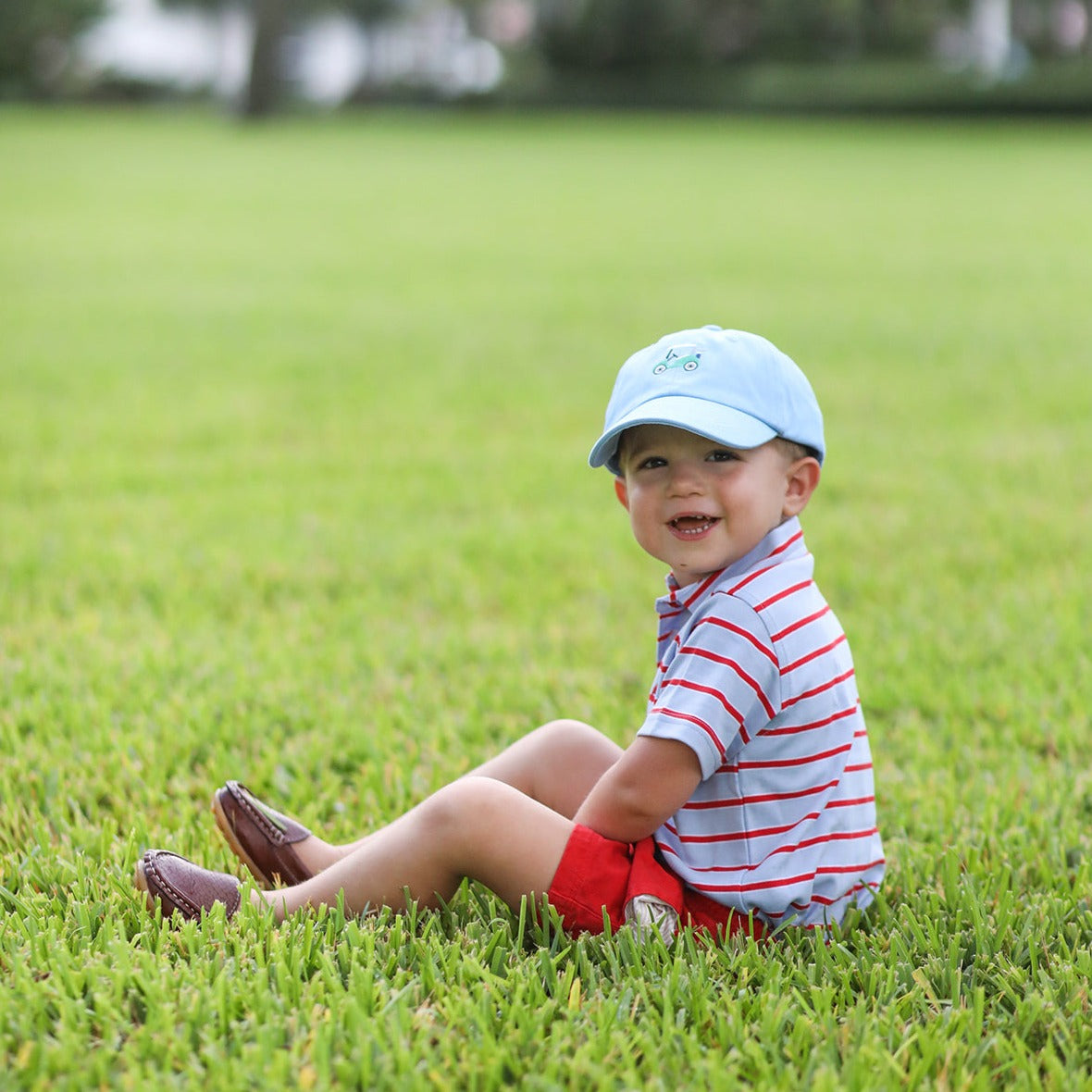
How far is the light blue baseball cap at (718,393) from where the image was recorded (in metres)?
2.09

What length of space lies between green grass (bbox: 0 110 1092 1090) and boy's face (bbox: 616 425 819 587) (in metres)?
0.62

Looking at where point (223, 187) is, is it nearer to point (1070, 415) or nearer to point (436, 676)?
point (1070, 415)

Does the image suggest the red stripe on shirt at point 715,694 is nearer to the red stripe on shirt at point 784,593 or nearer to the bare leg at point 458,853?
the red stripe on shirt at point 784,593

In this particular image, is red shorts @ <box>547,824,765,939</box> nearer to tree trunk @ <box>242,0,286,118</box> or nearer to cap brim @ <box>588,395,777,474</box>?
cap brim @ <box>588,395,777,474</box>

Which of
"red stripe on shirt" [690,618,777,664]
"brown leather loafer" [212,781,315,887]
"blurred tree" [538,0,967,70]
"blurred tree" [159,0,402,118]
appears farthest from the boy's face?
"blurred tree" [538,0,967,70]

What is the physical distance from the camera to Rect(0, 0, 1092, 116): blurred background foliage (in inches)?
1448

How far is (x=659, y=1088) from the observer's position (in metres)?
1.80

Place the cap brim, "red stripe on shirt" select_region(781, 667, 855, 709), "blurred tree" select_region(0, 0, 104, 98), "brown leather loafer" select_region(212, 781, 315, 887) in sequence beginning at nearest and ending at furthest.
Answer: the cap brim < "red stripe on shirt" select_region(781, 667, 855, 709) < "brown leather loafer" select_region(212, 781, 315, 887) < "blurred tree" select_region(0, 0, 104, 98)

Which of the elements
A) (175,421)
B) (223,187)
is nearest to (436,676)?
(175,421)

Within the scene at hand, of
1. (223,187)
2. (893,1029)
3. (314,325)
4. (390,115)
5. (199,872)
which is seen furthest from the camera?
(390,115)

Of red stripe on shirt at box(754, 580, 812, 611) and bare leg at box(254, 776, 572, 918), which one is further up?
red stripe on shirt at box(754, 580, 812, 611)

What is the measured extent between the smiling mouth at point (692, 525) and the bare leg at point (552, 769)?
1.57 feet

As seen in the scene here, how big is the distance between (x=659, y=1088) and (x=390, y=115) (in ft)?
138

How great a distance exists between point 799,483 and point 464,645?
5.36 ft
